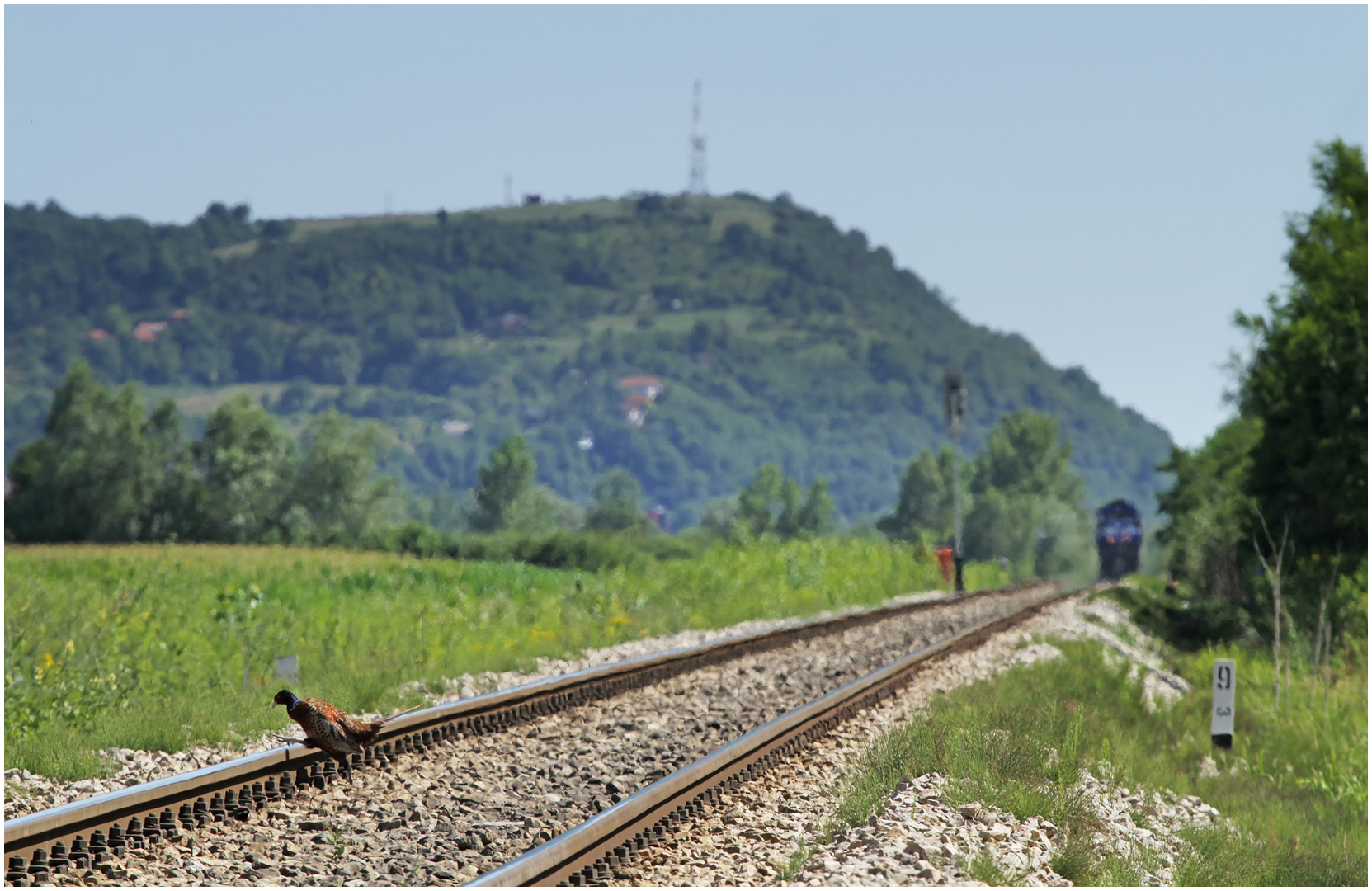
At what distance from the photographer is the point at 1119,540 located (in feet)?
229

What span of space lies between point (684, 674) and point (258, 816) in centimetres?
652

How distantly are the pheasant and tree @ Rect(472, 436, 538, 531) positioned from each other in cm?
11301

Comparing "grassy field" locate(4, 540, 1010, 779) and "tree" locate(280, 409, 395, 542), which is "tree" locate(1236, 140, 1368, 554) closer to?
"grassy field" locate(4, 540, 1010, 779)

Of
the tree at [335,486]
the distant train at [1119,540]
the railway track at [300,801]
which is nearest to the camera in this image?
the railway track at [300,801]

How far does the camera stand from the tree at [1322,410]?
23406 mm

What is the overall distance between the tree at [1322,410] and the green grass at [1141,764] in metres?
8.41

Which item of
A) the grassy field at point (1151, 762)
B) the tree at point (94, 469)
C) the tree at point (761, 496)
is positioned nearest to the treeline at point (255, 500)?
the tree at point (94, 469)

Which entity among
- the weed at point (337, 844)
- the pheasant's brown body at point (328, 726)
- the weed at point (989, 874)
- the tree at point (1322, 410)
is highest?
the tree at point (1322, 410)

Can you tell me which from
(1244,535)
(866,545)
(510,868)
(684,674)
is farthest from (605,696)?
(866,545)

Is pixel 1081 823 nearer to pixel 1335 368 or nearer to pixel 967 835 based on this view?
pixel 967 835

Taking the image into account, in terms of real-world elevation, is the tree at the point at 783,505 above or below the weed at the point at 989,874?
below

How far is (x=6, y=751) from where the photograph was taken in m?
7.51

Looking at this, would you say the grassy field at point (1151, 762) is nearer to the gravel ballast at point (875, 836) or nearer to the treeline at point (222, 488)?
the gravel ballast at point (875, 836)

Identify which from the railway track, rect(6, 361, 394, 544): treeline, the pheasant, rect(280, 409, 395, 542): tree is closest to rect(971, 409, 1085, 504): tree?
rect(280, 409, 395, 542): tree
